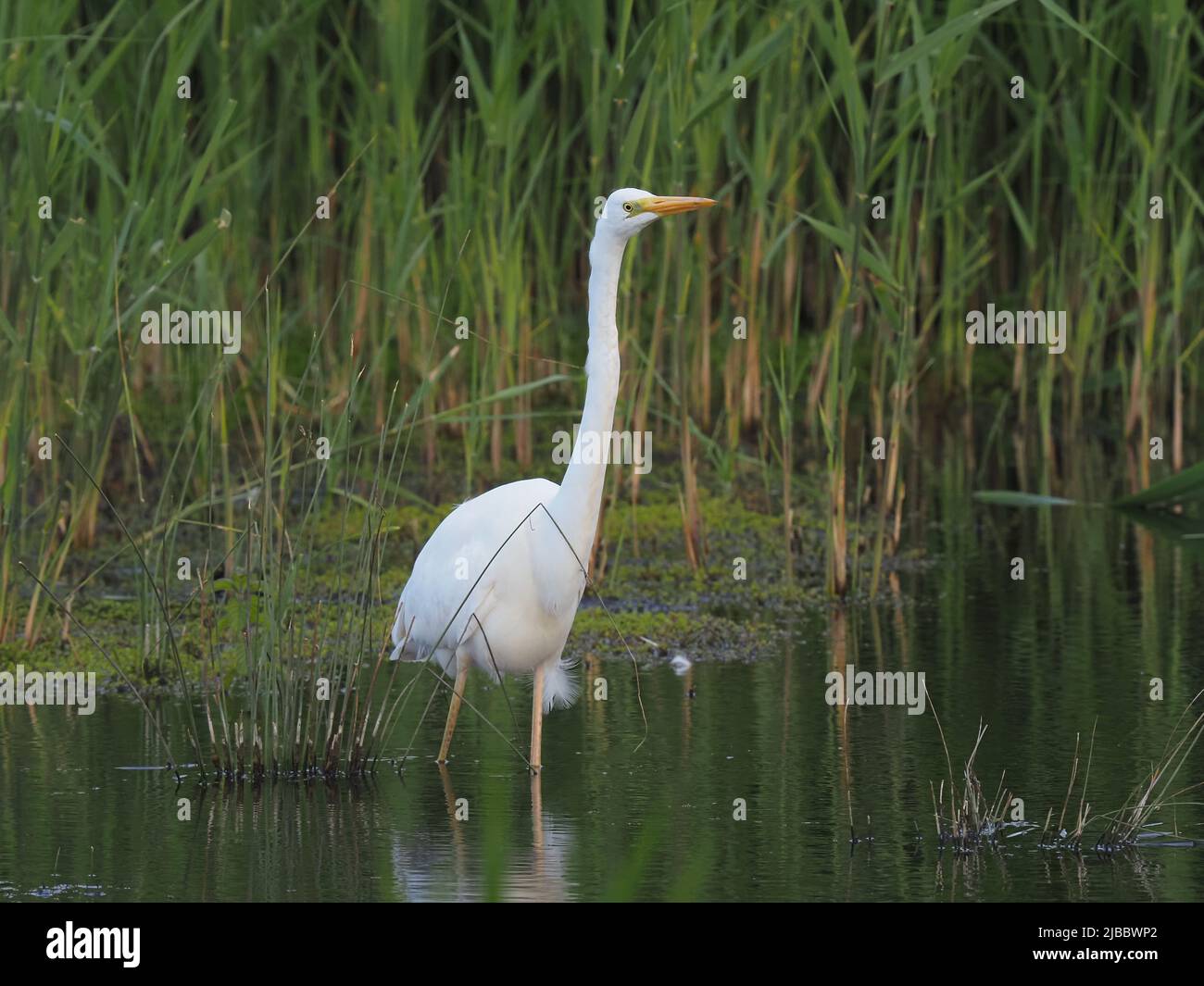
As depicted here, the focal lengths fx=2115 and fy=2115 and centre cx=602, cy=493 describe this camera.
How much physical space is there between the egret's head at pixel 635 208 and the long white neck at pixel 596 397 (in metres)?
0.04

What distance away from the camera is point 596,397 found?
6.54 metres

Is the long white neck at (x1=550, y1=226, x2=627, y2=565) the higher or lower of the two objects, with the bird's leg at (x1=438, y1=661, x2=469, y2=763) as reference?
higher

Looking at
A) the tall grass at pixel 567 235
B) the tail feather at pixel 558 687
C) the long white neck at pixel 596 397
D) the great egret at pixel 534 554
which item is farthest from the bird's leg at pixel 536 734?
the tall grass at pixel 567 235

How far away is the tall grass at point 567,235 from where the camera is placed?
787 cm

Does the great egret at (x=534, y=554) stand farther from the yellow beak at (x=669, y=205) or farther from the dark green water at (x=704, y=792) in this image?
the dark green water at (x=704, y=792)

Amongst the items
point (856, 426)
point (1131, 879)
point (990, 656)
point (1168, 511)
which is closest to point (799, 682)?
point (990, 656)

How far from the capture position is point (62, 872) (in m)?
5.51

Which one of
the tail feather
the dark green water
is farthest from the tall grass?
the tail feather

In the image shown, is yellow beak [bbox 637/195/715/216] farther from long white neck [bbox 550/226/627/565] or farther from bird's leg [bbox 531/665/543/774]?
bird's leg [bbox 531/665/543/774]

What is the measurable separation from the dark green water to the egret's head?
1.69m

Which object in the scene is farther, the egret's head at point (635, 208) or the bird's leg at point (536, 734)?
the bird's leg at point (536, 734)

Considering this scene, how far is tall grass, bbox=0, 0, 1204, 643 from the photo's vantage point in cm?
787

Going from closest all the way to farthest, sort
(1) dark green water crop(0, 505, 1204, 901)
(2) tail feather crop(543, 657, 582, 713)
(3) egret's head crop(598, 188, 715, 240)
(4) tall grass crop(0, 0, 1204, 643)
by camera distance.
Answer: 1. (1) dark green water crop(0, 505, 1204, 901)
2. (3) egret's head crop(598, 188, 715, 240)
3. (2) tail feather crop(543, 657, 582, 713)
4. (4) tall grass crop(0, 0, 1204, 643)

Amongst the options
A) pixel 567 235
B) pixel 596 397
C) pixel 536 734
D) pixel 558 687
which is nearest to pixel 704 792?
pixel 536 734
